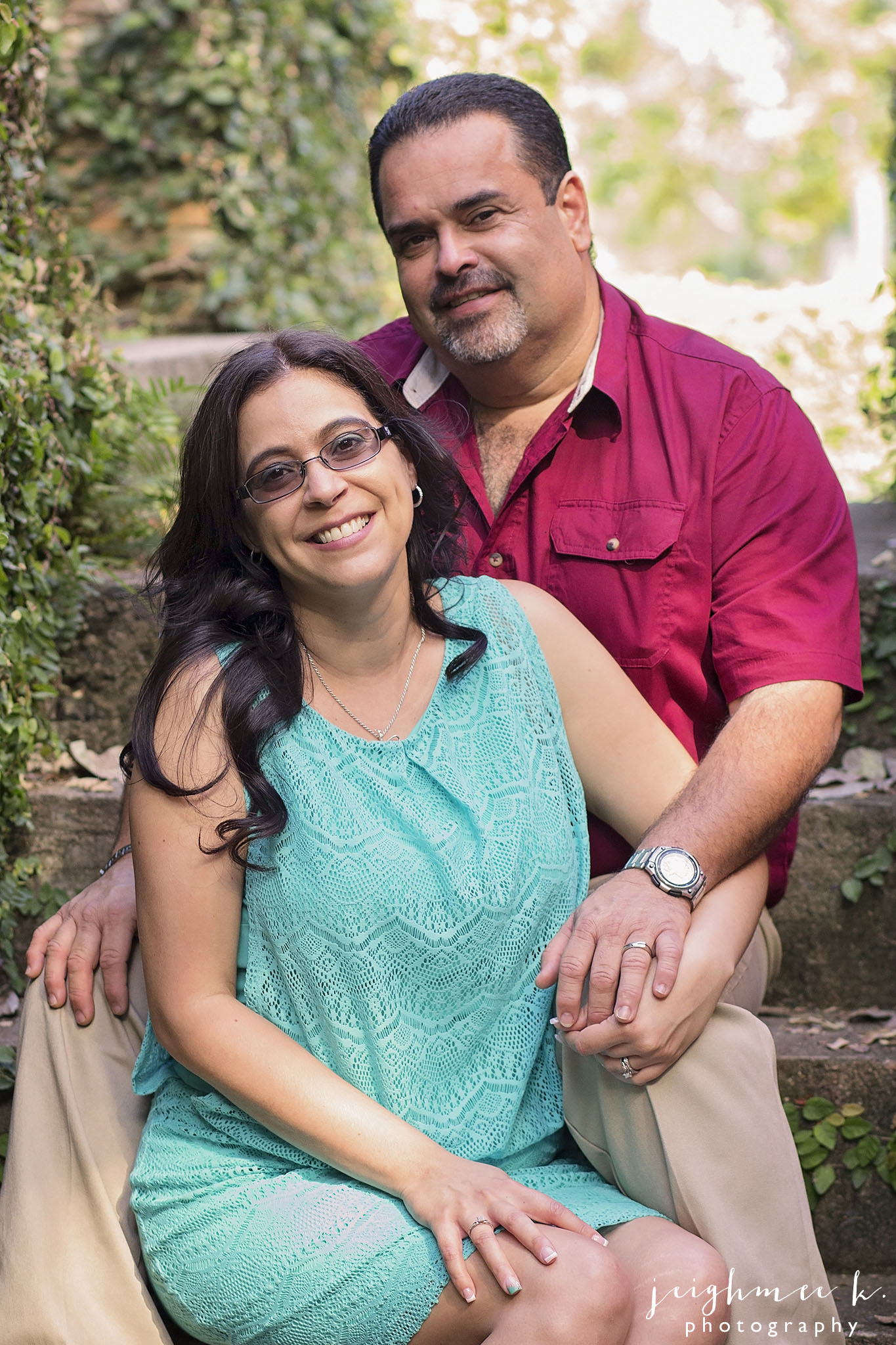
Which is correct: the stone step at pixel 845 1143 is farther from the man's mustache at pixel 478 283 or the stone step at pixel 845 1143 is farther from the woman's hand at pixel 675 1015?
the man's mustache at pixel 478 283

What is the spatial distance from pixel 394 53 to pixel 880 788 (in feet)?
17.4

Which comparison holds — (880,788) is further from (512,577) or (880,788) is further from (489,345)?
(489,345)

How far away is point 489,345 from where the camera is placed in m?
2.87

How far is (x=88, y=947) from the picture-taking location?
2.32 metres

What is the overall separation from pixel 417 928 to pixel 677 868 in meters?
0.46

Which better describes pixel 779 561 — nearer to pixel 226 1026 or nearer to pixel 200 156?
pixel 226 1026

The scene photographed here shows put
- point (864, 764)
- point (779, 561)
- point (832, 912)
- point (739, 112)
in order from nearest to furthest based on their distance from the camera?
point (779, 561) < point (832, 912) < point (864, 764) < point (739, 112)

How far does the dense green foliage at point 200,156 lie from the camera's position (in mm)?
6066

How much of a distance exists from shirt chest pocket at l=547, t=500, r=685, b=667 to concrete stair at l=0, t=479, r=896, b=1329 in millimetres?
800

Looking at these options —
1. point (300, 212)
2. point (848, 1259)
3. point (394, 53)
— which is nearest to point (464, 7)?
point (394, 53)

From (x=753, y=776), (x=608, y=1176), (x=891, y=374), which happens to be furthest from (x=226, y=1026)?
(x=891, y=374)

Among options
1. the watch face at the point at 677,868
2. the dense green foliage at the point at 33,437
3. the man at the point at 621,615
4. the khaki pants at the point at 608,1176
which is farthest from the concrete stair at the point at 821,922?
the watch face at the point at 677,868

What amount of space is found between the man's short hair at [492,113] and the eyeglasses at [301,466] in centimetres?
104

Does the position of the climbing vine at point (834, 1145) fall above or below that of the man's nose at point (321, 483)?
below
